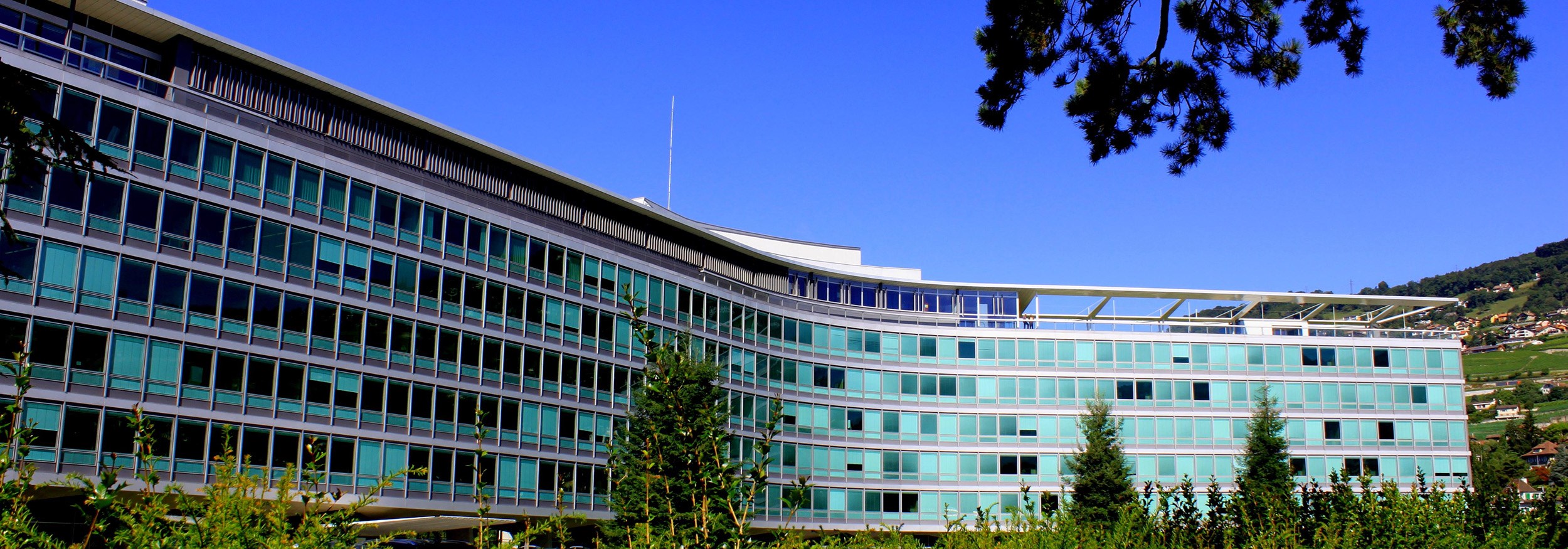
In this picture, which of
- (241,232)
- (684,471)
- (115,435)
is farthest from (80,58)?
(684,471)

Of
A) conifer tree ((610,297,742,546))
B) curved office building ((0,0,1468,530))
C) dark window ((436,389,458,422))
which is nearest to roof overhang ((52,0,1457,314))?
curved office building ((0,0,1468,530))

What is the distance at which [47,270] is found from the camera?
33.7 meters

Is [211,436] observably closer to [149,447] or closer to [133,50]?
[133,50]

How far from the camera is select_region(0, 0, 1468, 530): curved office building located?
35.3 m

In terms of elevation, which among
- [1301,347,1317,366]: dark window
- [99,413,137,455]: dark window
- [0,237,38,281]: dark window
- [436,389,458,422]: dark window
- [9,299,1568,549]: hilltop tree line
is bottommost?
[9,299,1568,549]: hilltop tree line

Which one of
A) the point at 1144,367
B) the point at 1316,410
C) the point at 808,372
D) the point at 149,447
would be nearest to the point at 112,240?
the point at 149,447

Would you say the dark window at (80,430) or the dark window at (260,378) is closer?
the dark window at (80,430)

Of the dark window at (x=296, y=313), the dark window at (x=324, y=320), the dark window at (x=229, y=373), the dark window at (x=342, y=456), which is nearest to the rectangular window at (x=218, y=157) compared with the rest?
the dark window at (x=296, y=313)

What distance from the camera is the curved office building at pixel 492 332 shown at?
35.3m

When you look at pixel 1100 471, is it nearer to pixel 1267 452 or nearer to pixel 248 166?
pixel 1267 452

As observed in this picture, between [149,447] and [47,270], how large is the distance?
30.9 meters

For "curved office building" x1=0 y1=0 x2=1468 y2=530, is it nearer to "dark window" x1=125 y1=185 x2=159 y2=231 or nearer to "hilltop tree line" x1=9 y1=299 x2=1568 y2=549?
"dark window" x1=125 y1=185 x2=159 y2=231

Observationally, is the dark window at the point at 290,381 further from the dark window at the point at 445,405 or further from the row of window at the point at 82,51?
the row of window at the point at 82,51

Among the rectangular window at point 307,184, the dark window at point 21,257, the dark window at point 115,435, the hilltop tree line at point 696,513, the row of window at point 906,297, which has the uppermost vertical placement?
the row of window at point 906,297
